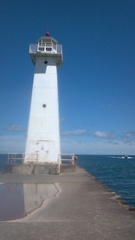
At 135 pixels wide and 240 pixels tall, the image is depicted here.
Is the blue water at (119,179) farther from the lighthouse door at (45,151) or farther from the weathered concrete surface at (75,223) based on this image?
the weathered concrete surface at (75,223)

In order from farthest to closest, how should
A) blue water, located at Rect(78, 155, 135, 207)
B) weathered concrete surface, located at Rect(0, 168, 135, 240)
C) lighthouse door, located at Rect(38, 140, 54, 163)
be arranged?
1. lighthouse door, located at Rect(38, 140, 54, 163)
2. blue water, located at Rect(78, 155, 135, 207)
3. weathered concrete surface, located at Rect(0, 168, 135, 240)

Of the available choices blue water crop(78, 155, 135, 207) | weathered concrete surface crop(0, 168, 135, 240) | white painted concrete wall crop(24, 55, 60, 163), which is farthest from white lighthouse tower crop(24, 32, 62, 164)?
weathered concrete surface crop(0, 168, 135, 240)

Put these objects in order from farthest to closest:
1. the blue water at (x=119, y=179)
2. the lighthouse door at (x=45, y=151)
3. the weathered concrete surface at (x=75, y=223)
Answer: the lighthouse door at (x=45, y=151)
the blue water at (x=119, y=179)
the weathered concrete surface at (x=75, y=223)

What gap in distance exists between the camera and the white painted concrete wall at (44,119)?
2025 cm

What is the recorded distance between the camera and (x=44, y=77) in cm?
2138

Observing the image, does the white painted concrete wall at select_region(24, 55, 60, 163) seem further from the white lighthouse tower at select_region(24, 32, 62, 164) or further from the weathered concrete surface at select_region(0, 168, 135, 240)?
the weathered concrete surface at select_region(0, 168, 135, 240)

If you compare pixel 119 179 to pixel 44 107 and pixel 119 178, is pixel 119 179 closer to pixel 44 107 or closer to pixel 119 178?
pixel 119 178

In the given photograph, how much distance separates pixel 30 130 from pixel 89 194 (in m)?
10.8

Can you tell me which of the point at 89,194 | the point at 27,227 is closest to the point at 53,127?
the point at 89,194

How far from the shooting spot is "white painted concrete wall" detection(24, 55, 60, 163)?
66.4 feet

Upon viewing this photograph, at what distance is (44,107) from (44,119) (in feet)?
3.25

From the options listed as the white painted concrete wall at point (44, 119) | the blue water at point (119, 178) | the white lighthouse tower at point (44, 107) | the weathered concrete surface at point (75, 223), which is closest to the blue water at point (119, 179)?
the blue water at point (119, 178)

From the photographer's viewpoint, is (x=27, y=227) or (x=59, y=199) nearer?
(x=27, y=227)

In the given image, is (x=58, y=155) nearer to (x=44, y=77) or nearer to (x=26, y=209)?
(x=44, y=77)
